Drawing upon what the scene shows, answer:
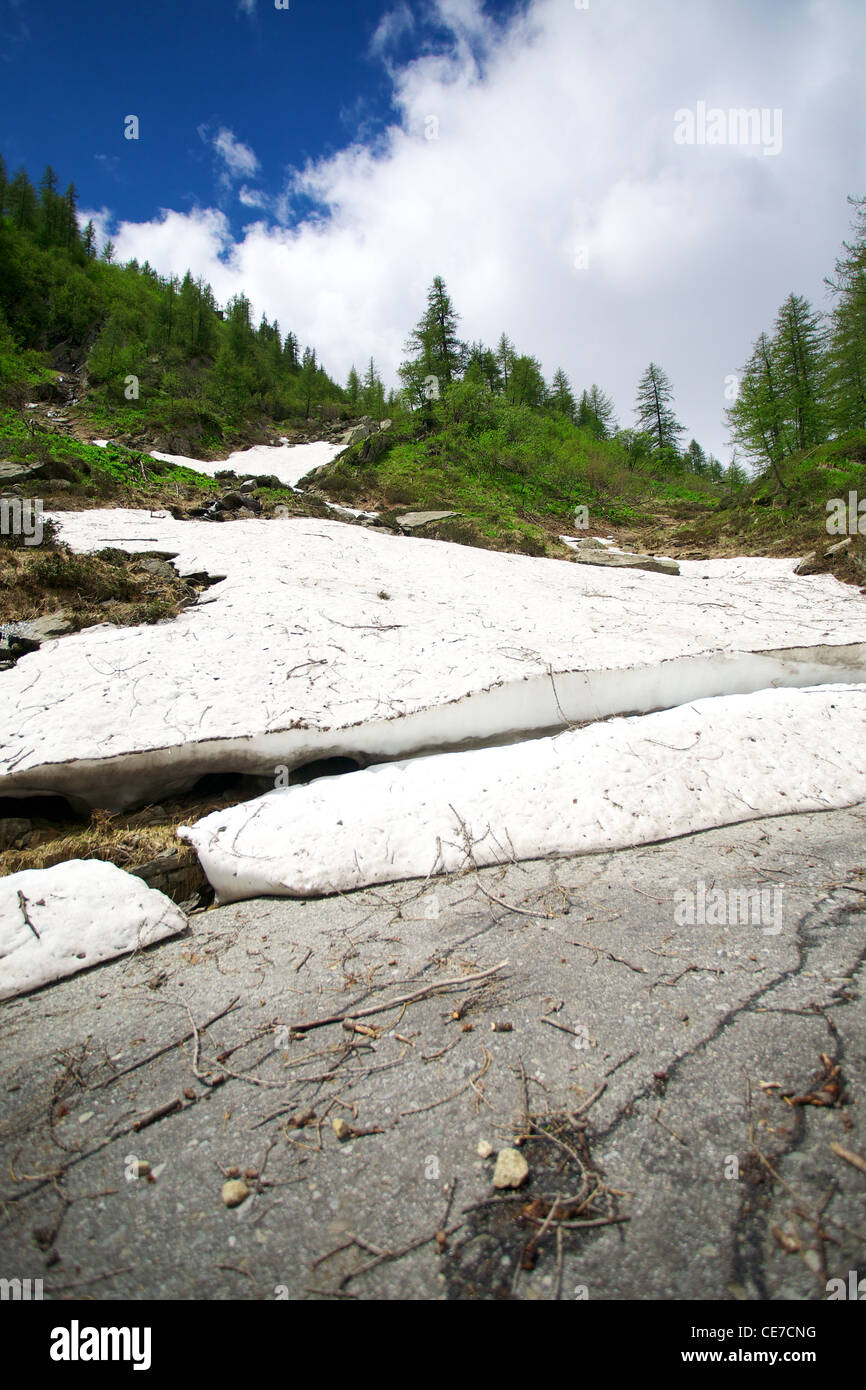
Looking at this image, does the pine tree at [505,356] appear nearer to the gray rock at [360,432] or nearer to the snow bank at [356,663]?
the gray rock at [360,432]

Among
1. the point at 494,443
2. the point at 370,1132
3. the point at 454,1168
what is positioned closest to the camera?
the point at 454,1168

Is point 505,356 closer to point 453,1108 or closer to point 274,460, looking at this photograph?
point 274,460

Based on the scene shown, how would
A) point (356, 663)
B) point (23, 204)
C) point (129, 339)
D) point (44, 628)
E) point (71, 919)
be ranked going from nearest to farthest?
point (71, 919) → point (356, 663) → point (44, 628) → point (129, 339) → point (23, 204)

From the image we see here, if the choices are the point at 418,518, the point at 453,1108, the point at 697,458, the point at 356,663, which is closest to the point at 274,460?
the point at 418,518

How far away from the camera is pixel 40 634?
6.32m

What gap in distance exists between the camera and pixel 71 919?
10.9 feet

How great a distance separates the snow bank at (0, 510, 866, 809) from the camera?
191 inches

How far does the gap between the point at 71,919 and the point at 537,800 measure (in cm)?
354

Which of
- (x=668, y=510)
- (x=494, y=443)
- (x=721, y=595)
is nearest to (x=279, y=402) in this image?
(x=494, y=443)

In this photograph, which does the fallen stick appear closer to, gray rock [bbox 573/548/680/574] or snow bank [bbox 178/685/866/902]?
snow bank [bbox 178/685/866/902]

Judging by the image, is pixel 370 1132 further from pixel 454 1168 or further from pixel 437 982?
pixel 437 982

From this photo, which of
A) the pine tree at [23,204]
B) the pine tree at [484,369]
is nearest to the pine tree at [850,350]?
the pine tree at [484,369]

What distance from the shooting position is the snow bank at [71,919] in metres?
3.07
